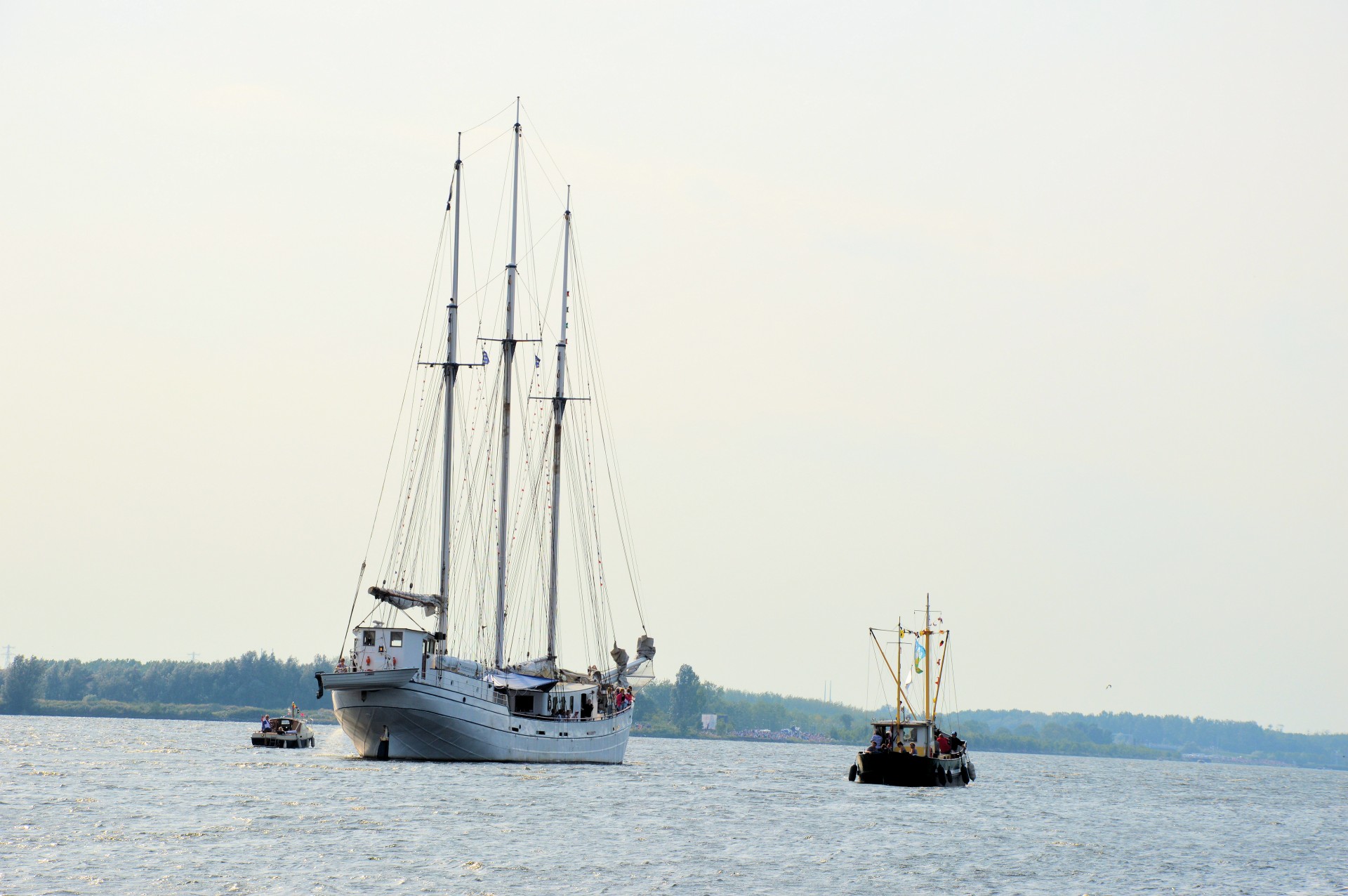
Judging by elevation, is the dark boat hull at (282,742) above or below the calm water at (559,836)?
above

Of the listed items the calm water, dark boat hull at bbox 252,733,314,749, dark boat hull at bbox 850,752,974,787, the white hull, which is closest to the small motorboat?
dark boat hull at bbox 252,733,314,749

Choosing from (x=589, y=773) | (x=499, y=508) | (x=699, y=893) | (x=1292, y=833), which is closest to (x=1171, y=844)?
(x=1292, y=833)

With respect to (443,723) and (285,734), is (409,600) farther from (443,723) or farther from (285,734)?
(285,734)

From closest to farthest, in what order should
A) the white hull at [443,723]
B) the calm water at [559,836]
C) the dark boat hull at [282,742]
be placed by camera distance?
1. the calm water at [559,836]
2. the white hull at [443,723]
3. the dark boat hull at [282,742]

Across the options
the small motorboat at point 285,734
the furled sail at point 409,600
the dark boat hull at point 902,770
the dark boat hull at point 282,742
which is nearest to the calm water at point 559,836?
the dark boat hull at point 902,770

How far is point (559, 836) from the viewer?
234 feet

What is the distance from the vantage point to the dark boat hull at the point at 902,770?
124 meters

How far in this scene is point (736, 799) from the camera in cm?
10844

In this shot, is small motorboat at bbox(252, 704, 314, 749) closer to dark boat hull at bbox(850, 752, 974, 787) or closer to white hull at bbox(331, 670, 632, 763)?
white hull at bbox(331, 670, 632, 763)

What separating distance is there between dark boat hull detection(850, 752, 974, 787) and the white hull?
27.0 m

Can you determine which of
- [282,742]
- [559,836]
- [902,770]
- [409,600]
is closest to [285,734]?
[282,742]

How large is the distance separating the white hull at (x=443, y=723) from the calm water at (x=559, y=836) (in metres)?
1.69

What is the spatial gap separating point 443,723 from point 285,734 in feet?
182

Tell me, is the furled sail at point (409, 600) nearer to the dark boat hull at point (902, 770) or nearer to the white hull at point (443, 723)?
the white hull at point (443, 723)
